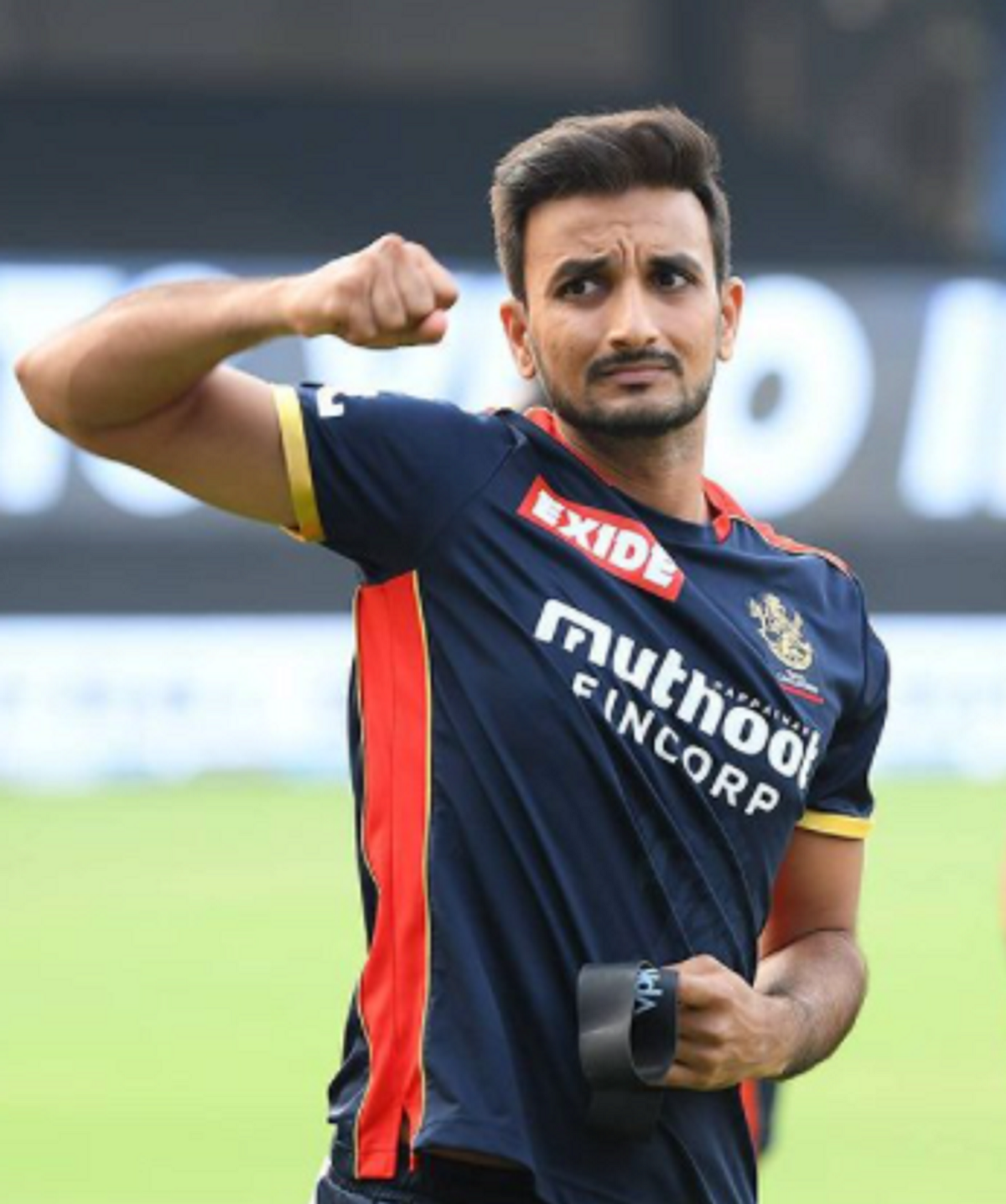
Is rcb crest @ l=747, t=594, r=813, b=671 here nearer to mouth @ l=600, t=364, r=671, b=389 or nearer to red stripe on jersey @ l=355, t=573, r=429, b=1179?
mouth @ l=600, t=364, r=671, b=389

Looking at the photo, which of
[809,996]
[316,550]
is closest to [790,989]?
[809,996]

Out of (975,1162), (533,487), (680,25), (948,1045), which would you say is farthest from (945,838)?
(533,487)

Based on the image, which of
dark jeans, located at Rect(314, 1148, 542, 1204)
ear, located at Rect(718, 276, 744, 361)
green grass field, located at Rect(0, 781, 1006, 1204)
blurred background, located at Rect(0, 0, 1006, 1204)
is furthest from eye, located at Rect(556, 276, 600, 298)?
blurred background, located at Rect(0, 0, 1006, 1204)

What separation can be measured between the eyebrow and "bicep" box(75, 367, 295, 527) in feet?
1.42

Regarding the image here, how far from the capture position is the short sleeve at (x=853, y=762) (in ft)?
11.5

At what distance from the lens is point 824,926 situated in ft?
11.8

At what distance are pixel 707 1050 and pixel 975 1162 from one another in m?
3.99

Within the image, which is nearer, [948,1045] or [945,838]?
[948,1045]

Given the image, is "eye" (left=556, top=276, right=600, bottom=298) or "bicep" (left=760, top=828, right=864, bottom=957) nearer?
"eye" (left=556, top=276, right=600, bottom=298)

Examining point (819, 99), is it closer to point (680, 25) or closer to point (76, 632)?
point (680, 25)

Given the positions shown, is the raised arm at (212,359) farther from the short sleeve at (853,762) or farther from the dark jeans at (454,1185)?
the short sleeve at (853,762)

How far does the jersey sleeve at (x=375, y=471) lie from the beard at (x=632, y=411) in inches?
7.0

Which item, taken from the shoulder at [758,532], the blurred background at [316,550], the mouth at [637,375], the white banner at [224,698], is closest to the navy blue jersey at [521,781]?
the mouth at [637,375]

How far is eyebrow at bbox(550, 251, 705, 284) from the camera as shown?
10.8 feet
